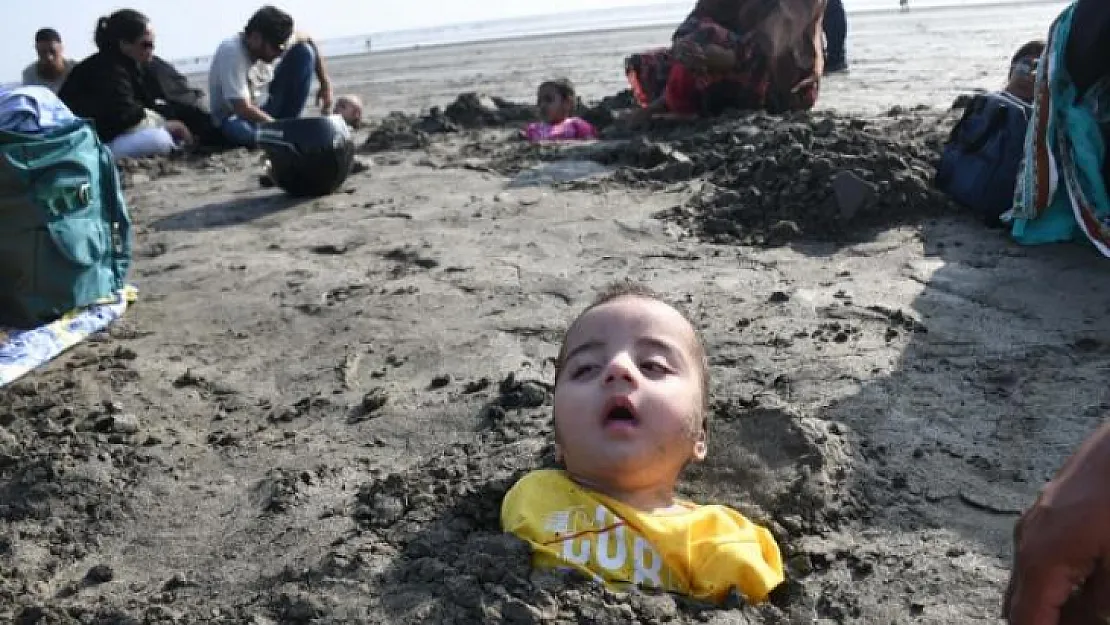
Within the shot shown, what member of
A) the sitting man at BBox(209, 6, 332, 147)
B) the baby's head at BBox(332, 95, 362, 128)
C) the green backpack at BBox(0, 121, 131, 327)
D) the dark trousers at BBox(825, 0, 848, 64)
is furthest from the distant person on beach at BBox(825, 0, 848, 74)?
the green backpack at BBox(0, 121, 131, 327)

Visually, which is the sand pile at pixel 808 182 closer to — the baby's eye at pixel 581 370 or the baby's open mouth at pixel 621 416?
the baby's eye at pixel 581 370

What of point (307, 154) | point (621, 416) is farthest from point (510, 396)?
point (307, 154)

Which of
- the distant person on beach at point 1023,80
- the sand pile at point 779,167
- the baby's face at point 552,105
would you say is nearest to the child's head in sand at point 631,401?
the sand pile at point 779,167

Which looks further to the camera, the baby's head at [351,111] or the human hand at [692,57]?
the baby's head at [351,111]

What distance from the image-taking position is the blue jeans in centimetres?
859

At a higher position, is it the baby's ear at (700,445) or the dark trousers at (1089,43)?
the dark trousers at (1089,43)

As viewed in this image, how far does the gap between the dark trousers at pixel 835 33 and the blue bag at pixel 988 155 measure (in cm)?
622

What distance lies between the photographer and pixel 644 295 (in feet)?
8.77

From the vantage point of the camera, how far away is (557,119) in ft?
26.1

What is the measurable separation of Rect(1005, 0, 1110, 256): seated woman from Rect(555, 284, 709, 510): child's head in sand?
2.36 metres

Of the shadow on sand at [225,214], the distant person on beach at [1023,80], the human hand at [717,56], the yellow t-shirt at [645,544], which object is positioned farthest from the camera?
the human hand at [717,56]

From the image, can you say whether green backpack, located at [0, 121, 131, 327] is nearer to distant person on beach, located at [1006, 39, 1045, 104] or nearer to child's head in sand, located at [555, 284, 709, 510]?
child's head in sand, located at [555, 284, 709, 510]

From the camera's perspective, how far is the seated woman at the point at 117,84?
771 cm

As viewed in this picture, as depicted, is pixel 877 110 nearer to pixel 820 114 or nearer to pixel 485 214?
pixel 820 114
